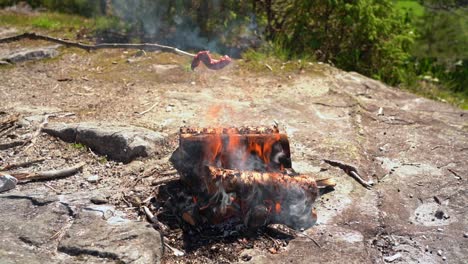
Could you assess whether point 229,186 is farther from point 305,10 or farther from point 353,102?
point 305,10

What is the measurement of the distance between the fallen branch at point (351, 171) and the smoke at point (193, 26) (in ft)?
14.4

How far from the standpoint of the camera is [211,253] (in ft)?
13.2

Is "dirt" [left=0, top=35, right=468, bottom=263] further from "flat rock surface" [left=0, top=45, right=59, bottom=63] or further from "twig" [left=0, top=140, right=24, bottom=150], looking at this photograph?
"flat rock surface" [left=0, top=45, right=59, bottom=63]

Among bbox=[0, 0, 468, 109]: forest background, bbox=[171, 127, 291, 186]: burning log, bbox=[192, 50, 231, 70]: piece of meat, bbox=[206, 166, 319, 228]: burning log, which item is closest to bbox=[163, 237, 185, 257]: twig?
bbox=[206, 166, 319, 228]: burning log

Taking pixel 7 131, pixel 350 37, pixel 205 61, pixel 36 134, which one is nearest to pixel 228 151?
pixel 205 61

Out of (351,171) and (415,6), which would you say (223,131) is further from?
(415,6)

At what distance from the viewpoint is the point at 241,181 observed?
14.0 ft

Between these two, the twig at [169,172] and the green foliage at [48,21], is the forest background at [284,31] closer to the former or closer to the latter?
the green foliage at [48,21]

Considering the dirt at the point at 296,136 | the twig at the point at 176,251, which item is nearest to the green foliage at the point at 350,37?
the dirt at the point at 296,136

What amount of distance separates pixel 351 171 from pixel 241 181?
1.66 meters

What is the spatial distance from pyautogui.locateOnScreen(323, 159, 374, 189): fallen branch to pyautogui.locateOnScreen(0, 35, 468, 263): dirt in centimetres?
7

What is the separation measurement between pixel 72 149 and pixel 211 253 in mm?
2332

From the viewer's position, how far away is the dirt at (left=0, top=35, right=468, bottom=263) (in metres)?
4.28

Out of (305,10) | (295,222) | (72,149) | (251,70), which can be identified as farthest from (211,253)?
(305,10)
